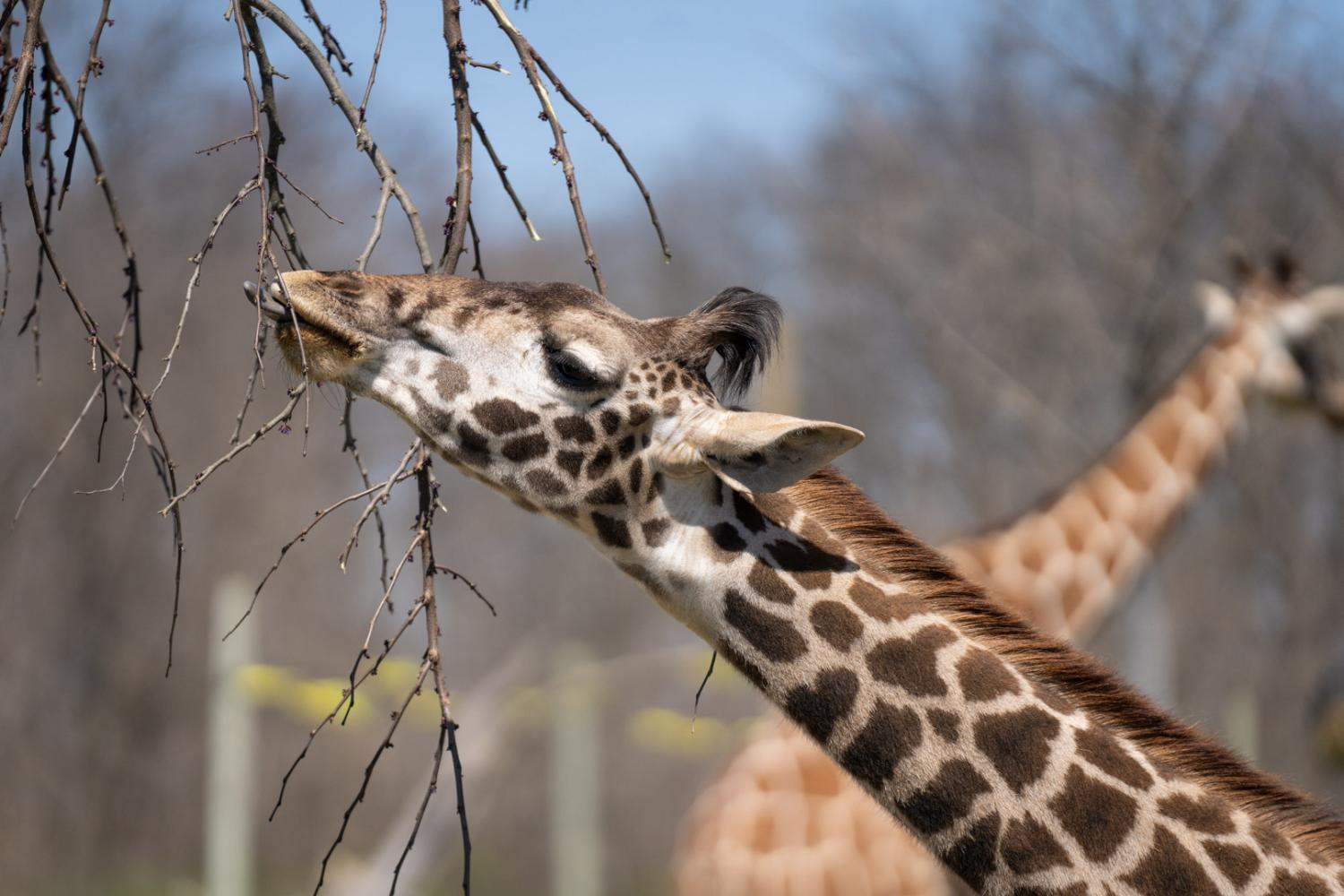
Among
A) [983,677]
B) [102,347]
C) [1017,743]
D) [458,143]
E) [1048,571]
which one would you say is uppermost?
[458,143]

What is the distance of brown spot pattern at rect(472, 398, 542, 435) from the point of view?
10.3 feet

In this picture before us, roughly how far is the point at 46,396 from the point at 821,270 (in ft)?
33.3

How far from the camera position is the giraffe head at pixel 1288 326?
24.4ft

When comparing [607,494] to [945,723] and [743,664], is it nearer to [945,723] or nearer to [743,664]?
[743,664]

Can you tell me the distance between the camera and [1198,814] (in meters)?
2.95

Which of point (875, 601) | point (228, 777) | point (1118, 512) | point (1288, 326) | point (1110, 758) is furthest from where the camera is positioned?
point (228, 777)

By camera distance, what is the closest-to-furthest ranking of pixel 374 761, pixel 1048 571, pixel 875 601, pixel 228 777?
pixel 374 761
pixel 875 601
pixel 1048 571
pixel 228 777

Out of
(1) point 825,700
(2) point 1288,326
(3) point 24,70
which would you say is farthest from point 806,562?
(2) point 1288,326

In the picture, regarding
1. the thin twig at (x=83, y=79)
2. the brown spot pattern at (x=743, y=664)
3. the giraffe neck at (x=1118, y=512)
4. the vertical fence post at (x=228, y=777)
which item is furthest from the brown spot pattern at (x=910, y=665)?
the vertical fence post at (x=228, y=777)

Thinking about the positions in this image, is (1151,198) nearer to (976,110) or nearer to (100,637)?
(976,110)

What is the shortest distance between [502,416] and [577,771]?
838 centimetres

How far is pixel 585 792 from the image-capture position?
11.3m

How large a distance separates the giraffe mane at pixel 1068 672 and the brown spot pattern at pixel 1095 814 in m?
0.20

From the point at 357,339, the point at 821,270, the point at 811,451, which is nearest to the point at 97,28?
the point at 357,339
